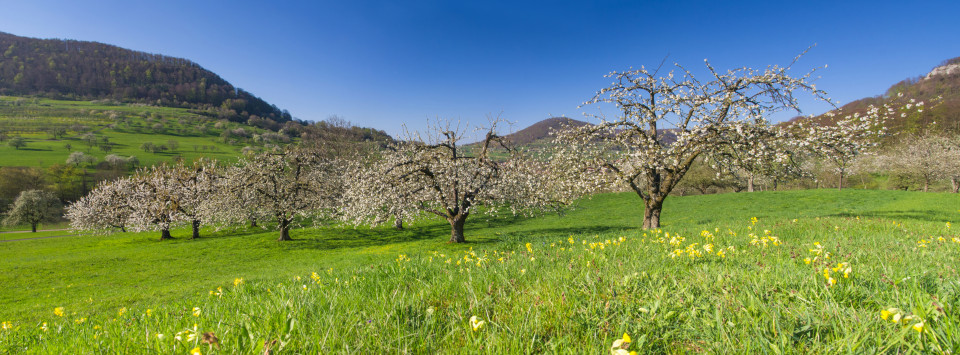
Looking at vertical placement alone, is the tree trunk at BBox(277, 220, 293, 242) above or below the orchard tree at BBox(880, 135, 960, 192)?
below

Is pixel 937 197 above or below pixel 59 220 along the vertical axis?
above

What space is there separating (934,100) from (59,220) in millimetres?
100250

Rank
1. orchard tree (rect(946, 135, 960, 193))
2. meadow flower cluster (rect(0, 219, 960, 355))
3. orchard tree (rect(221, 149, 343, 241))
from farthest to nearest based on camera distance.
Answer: orchard tree (rect(946, 135, 960, 193)) < orchard tree (rect(221, 149, 343, 241)) < meadow flower cluster (rect(0, 219, 960, 355))

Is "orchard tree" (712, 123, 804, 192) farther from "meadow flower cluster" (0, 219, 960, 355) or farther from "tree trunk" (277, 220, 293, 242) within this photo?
"tree trunk" (277, 220, 293, 242)

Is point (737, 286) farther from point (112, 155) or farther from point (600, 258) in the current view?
point (112, 155)

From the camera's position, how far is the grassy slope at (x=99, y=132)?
96.4 m

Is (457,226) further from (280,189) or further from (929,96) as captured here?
(929,96)

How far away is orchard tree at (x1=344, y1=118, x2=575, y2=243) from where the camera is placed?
71.1 ft

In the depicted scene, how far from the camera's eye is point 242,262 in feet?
76.8

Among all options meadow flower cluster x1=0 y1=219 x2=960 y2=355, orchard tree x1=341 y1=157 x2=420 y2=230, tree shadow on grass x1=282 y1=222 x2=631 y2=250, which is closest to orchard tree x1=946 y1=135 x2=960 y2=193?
tree shadow on grass x1=282 y1=222 x2=631 y2=250

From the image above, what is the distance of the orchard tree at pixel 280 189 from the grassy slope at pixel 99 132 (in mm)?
89247

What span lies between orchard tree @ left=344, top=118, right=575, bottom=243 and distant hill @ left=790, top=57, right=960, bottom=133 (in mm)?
13465

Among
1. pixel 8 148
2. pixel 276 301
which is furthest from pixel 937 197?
pixel 8 148

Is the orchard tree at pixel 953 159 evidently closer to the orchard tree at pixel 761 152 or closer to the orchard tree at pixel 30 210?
the orchard tree at pixel 761 152
